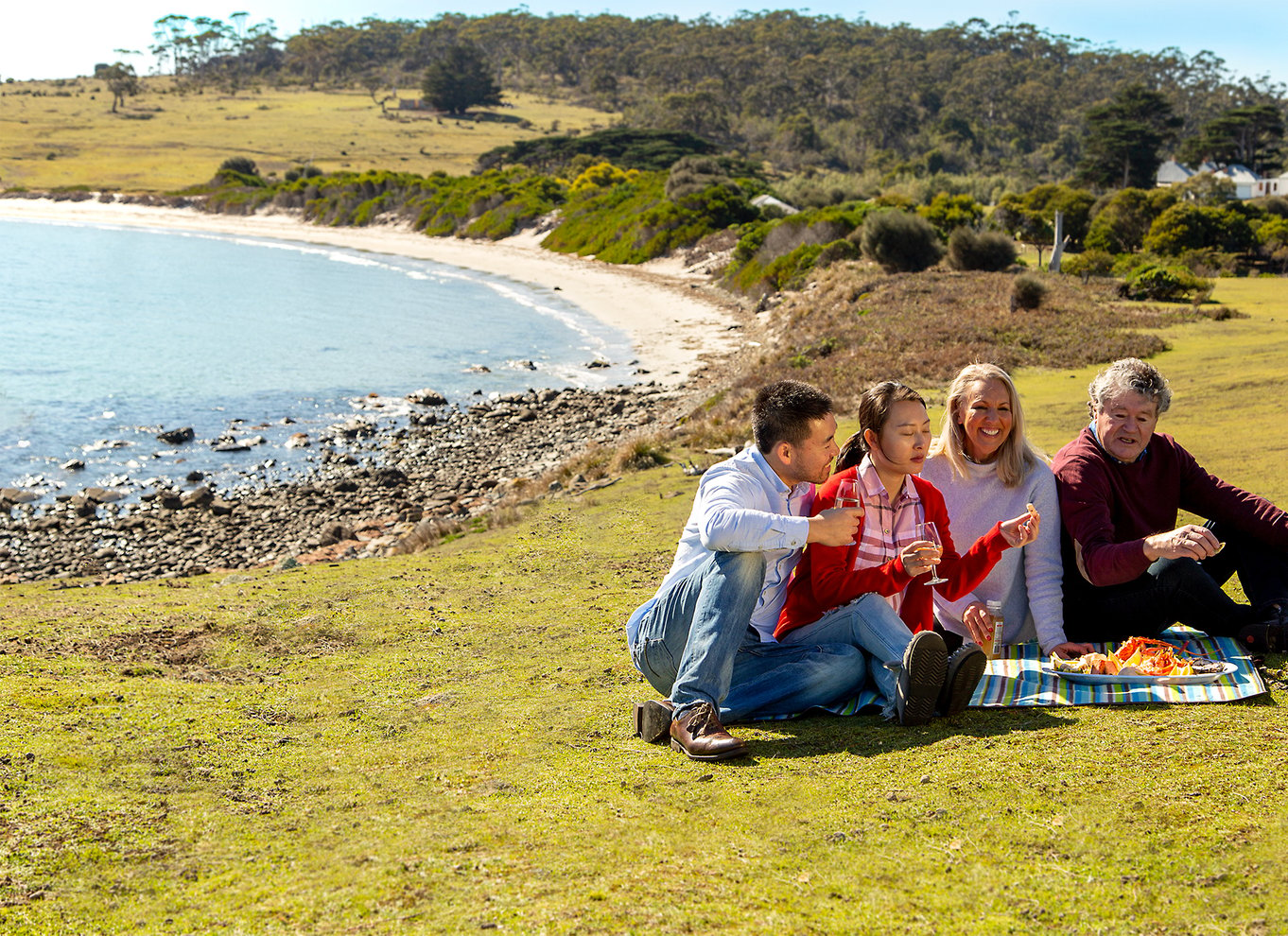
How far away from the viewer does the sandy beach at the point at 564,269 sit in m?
29.5

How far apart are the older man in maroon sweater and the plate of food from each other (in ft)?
0.74

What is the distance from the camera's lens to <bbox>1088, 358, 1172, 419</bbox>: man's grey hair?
189 inches

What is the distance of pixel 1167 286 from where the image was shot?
2469 centimetres

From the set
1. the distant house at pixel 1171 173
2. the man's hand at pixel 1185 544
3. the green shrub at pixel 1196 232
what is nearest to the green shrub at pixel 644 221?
the green shrub at pixel 1196 232

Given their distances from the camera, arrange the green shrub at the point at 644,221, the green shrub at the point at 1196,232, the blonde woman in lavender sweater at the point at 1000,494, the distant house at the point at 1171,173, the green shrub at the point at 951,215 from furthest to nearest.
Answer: the distant house at the point at 1171,173 → the green shrub at the point at 644,221 → the green shrub at the point at 951,215 → the green shrub at the point at 1196,232 → the blonde woman in lavender sweater at the point at 1000,494

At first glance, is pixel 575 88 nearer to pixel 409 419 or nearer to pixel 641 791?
pixel 409 419

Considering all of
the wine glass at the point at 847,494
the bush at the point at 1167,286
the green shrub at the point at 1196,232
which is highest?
the green shrub at the point at 1196,232

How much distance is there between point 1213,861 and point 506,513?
9344 millimetres

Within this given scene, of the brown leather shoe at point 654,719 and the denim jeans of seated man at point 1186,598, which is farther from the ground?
the denim jeans of seated man at point 1186,598

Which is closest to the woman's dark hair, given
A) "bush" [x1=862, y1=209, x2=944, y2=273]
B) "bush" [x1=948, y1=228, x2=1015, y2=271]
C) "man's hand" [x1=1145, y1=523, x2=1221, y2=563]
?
"man's hand" [x1=1145, y1=523, x2=1221, y2=563]

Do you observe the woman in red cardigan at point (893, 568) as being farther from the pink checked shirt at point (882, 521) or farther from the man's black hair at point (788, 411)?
the man's black hair at point (788, 411)

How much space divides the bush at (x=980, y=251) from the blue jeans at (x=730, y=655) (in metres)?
27.9

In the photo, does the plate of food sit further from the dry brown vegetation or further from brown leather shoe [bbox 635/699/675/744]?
the dry brown vegetation

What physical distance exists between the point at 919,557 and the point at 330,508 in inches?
471
